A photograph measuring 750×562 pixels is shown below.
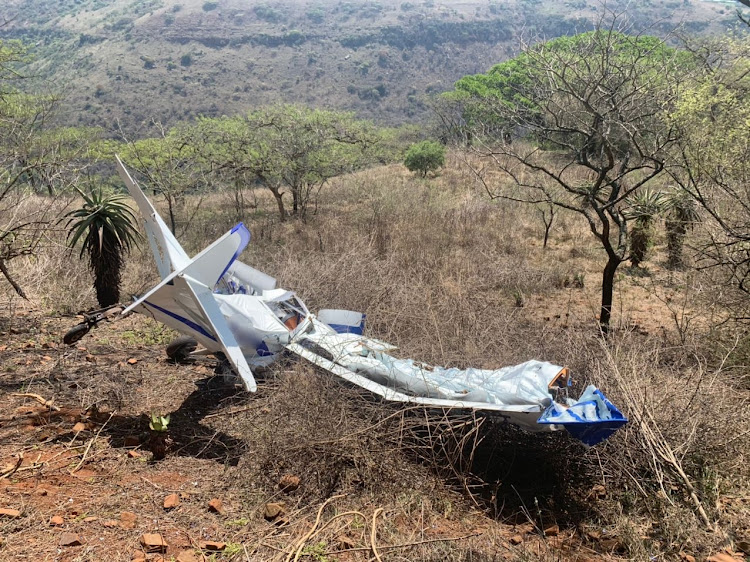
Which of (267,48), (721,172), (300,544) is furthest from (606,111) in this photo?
(267,48)

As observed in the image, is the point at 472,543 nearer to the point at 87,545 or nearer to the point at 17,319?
the point at 87,545

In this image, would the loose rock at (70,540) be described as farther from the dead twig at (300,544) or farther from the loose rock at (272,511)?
the dead twig at (300,544)

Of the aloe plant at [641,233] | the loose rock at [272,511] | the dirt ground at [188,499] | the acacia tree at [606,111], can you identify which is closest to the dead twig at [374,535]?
the dirt ground at [188,499]

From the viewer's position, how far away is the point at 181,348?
21.0ft

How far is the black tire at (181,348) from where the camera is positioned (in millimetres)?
6332

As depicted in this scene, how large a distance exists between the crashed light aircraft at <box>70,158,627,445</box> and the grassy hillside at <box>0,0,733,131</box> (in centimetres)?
4621

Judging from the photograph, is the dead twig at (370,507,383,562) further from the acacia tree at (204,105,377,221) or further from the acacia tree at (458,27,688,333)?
the acacia tree at (204,105,377,221)

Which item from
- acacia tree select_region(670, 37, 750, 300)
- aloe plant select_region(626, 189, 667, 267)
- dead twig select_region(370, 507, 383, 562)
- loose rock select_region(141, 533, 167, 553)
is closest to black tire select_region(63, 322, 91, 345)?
loose rock select_region(141, 533, 167, 553)

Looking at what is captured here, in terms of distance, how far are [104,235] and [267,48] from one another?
80180mm

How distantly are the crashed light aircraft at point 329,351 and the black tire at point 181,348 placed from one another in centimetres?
98

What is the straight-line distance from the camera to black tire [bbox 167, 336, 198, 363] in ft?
20.8

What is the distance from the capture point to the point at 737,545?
11.5ft

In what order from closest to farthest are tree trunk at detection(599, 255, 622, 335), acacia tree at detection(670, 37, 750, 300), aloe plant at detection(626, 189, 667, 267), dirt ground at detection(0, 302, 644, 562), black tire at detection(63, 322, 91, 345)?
dirt ground at detection(0, 302, 644, 562), black tire at detection(63, 322, 91, 345), acacia tree at detection(670, 37, 750, 300), tree trunk at detection(599, 255, 622, 335), aloe plant at detection(626, 189, 667, 267)

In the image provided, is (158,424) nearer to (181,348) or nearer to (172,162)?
(181,348)
